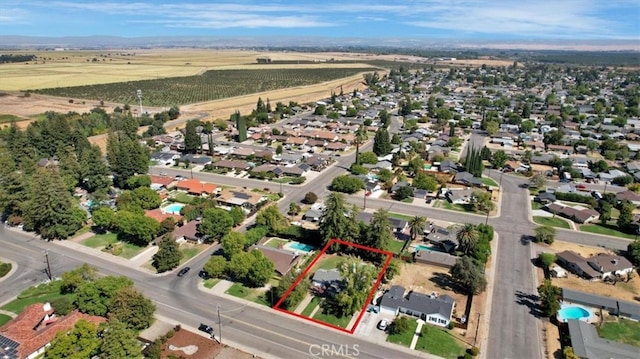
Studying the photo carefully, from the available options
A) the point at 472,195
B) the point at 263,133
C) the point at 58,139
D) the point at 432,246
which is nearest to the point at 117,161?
the point at 58,139

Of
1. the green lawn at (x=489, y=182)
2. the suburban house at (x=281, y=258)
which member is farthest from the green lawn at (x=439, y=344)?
the green lawn at (x=489, y=182)

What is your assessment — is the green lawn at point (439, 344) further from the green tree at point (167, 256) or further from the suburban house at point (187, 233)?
the suburban house at point (187, 233)

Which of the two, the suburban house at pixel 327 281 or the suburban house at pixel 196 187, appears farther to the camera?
the suburban house at pixel 196 187

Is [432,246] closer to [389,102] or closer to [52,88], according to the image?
[389,102]

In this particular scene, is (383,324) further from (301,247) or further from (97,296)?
(97,296)

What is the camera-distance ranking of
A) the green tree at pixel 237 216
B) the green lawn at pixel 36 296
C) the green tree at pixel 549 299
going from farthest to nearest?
the green tree at pixel 237 216, the green lawn at pixel 36 296, the green tree at pixel 549 299

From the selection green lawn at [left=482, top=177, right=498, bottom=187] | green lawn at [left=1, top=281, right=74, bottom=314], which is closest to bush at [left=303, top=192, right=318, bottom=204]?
green lawn at [left=482, top=177, right=498, bottom=187]

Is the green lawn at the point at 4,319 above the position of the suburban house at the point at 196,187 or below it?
below
